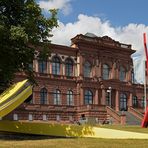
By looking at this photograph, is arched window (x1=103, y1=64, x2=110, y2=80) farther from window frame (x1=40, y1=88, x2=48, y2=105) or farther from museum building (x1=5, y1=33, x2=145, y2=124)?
window frame (x1=40, y1=88, x2=48, y2=105)

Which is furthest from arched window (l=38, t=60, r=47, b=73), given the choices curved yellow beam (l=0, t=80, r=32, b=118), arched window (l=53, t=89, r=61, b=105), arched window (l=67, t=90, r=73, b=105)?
curved yellow beam (l=0, t=80, r=32, b=118)

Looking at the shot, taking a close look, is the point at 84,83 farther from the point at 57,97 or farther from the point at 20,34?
the point at 20,34

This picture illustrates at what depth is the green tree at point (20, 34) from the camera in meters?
26.4

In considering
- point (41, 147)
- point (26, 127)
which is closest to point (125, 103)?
point (26, 127)

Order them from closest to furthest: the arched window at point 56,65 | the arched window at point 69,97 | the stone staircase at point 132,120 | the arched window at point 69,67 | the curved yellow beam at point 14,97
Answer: the curved yellow beam at point 14,97 → the stone staircase at point 132,120 → the arched window at point 56,65 → the arched window at point 69,97 → the arched window at point 69,67

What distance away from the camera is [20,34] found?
26062mm

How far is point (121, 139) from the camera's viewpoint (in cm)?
2259

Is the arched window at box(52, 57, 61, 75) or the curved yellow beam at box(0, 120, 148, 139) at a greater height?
the arched window at box(52, 57, 61, 75)

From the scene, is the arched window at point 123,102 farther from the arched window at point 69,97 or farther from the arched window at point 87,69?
the arched window at point 69,97

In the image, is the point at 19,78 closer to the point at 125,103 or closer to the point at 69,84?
the point at 69,84

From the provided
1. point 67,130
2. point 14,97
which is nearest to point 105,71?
point 67,130

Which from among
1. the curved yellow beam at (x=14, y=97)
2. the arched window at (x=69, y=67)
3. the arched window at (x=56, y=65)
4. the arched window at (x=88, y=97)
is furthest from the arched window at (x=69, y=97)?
the curved yellow beam at (x=14, y=97)

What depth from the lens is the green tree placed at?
26.4 meters

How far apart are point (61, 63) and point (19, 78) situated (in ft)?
28.7
